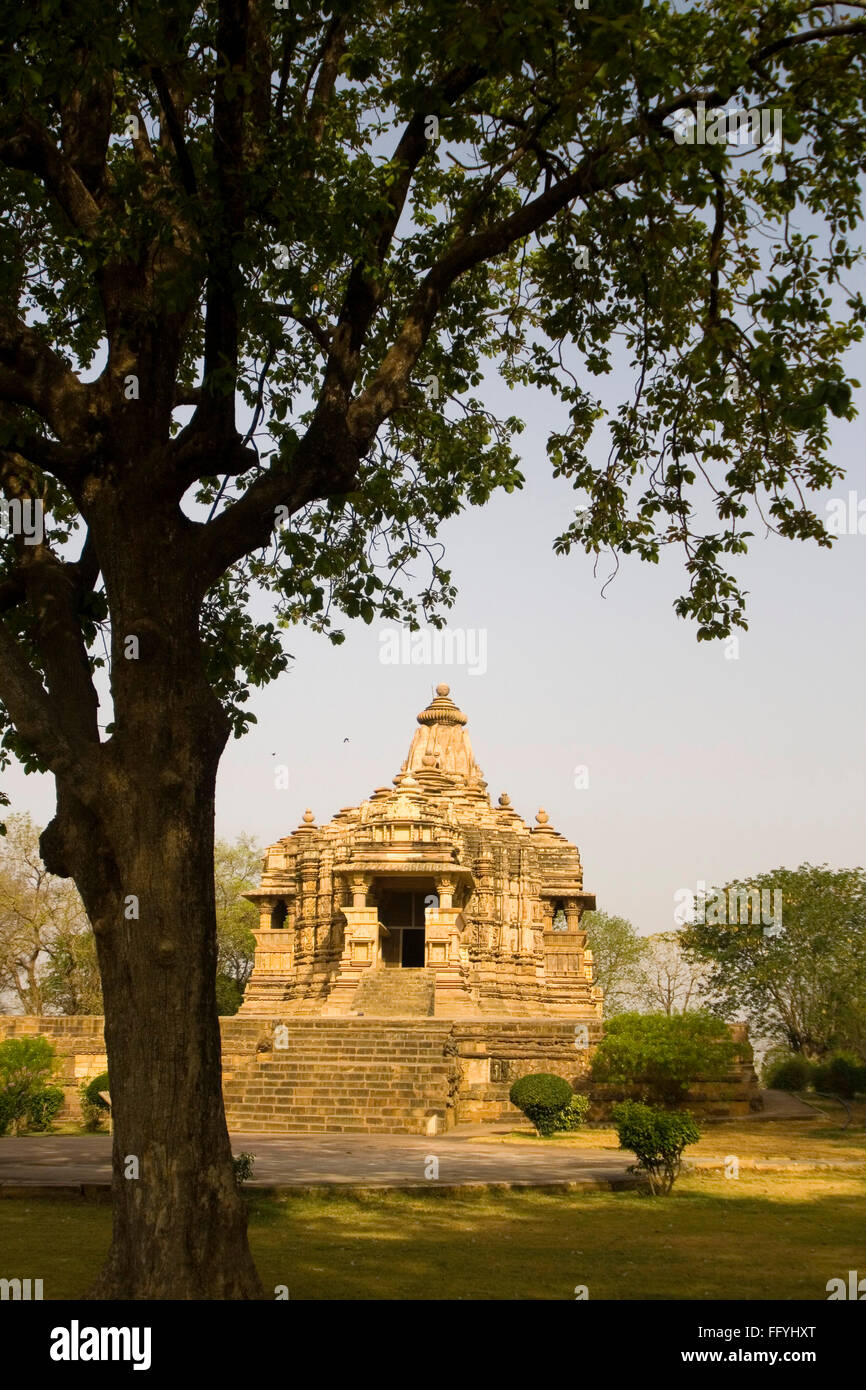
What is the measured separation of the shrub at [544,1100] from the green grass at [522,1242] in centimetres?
499

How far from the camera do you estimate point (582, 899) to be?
3388 cm

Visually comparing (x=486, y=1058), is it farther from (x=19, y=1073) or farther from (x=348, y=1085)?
(x=19, y=1073)

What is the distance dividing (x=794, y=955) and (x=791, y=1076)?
7.69 meters

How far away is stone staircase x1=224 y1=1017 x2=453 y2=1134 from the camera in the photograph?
17.3m

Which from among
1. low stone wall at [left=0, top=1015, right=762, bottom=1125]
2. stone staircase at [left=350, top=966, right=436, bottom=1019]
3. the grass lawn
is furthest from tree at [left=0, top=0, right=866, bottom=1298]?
stone staircase at [left=350, top=966, right=436, bottom=1019]

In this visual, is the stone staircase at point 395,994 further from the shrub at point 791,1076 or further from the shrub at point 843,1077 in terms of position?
the shrub at point 791,1076

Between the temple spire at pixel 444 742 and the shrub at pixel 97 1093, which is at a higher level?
the temple spire at pixel 444 742

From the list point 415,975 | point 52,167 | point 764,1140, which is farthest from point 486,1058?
point 52,167

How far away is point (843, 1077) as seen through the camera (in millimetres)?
24062

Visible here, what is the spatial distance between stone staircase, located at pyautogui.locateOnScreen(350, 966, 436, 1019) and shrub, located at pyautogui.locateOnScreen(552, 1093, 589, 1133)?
19.6 ft

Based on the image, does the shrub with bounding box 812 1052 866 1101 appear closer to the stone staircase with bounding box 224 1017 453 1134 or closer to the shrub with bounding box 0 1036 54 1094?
the stone staircase with bounding box 224 1017 453 1134

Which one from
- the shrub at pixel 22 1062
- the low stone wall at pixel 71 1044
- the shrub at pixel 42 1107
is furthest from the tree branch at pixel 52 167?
the low stone wall at pixel 71 1044

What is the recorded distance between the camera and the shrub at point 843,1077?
23812 millimetres
